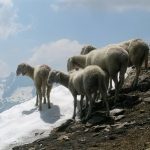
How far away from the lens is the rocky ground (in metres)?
9.66

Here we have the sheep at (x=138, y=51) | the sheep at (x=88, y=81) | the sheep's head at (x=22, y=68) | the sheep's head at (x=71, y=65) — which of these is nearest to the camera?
the sheep at (x=88, y=81)

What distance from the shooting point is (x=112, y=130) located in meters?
11.0

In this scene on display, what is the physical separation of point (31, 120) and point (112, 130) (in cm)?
Result: 716

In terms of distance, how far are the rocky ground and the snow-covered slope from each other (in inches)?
45.8

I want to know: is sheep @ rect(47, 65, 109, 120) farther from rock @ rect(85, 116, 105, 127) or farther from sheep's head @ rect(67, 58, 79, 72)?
sheep's head @ rect(67, 58, 79, 72)

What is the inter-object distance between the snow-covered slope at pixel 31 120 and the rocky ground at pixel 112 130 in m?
1.16

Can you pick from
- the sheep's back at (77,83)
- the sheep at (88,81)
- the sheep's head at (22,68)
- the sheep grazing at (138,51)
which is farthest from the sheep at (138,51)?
the sheep's head at (22,68)

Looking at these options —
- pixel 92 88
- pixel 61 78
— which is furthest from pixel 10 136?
pixel 92 88

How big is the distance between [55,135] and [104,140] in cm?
334

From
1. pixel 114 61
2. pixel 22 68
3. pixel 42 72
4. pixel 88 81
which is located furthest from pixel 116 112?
pixel 22 68

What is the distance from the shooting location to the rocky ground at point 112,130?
9.66 m

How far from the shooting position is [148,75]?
17984 millimetres

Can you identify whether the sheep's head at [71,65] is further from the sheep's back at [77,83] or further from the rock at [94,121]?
the rock at [94,121]

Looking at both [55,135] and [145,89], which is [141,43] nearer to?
[145,89]
